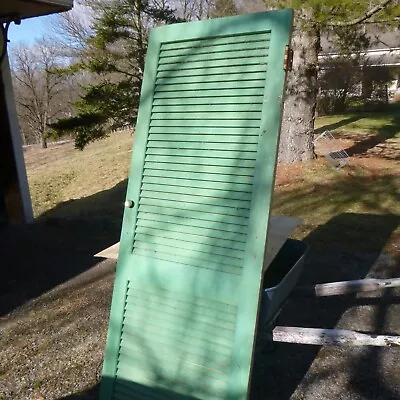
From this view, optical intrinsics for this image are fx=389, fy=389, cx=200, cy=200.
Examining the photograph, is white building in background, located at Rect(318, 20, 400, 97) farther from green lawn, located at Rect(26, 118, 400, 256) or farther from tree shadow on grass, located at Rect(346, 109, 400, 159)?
green lawn, located at Rect(26, 118, 400, 256)

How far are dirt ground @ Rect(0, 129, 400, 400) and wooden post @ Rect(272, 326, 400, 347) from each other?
0.41 metres

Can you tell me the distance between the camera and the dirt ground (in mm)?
2361

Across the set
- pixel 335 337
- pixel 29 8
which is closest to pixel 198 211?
pixel 335 337

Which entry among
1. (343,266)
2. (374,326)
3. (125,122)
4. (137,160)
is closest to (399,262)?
(343,266)

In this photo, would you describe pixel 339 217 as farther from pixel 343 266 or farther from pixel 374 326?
pixel 374 326

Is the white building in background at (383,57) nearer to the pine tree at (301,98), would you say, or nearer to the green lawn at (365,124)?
the green lawn at (365,124)

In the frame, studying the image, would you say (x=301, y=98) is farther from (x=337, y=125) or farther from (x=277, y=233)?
(x=337, y=125)

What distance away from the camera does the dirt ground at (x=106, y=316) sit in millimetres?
2361

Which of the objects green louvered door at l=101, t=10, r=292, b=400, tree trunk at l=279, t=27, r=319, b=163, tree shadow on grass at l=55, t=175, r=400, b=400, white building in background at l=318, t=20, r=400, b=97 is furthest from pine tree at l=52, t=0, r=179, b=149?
white building in background at l=318, t=20, r=400, b=97

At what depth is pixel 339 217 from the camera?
531 centimetres

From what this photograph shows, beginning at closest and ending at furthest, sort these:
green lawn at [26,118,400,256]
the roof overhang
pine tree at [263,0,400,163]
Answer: the roof overhang < green lawn at [26,118,400,256] < pine tree at [263,0,400,163]

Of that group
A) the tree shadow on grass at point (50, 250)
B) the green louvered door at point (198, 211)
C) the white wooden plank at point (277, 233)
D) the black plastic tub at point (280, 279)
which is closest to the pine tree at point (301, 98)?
the tree shadow on grass at point (50, 250)

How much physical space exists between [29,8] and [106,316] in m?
3.96

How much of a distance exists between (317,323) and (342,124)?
11.7 m
